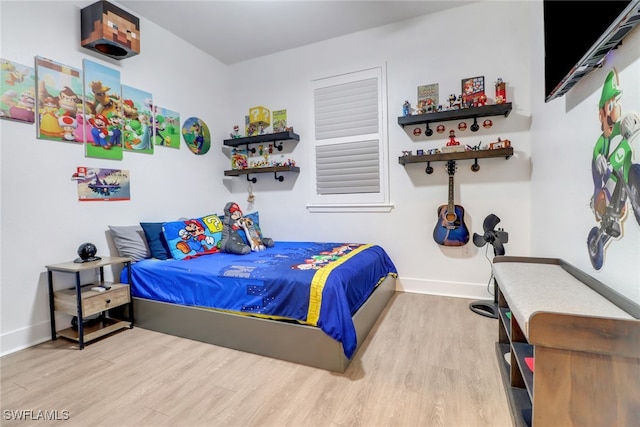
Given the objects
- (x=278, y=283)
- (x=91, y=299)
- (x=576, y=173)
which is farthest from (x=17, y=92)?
(x=576, y=173)

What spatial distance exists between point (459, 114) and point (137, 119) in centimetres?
318

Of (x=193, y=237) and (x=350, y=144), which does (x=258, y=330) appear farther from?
(x=350, y=144)

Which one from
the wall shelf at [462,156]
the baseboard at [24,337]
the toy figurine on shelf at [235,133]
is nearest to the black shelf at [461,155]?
the wall shelf at [462,156]

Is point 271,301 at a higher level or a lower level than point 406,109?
lower

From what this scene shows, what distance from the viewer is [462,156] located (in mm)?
2814

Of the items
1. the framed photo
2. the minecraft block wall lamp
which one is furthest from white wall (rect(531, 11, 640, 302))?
the minecraft block wall lamp

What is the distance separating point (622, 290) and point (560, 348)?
501 millimetres

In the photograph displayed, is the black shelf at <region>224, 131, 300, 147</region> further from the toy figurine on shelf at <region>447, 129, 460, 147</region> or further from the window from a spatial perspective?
the toy figurine on shelf at <region>447, 129, 460, 147</region>

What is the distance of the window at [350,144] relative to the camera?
3316mm

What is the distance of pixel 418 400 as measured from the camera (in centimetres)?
149

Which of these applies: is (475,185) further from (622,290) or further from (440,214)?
(622,290)

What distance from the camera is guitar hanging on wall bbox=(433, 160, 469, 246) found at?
292 centimetres

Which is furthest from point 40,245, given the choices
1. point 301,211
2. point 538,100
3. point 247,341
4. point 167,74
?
point 538,100

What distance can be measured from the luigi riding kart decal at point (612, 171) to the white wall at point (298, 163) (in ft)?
0.53
